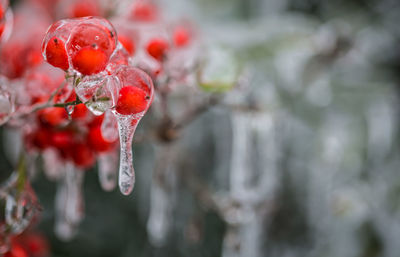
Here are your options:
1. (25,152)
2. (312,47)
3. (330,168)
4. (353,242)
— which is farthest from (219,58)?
(353,242)

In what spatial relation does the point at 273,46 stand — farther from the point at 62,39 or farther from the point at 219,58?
the point at 62,39

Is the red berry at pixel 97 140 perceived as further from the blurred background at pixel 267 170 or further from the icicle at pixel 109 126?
the blurred background at pixel 267 170

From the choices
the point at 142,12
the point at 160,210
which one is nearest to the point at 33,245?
the point at 160,210

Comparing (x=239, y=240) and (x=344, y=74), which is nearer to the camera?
(x=239, y=240)

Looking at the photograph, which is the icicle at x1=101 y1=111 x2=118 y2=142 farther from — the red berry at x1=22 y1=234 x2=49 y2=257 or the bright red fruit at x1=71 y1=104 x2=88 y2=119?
the red berry at x1=22 y1=234 x2=49 y2=257

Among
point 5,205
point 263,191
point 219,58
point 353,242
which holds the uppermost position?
point 219,58

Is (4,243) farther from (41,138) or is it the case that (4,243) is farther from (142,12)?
(142,12)

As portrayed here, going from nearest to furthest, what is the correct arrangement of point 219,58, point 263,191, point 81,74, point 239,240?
point 81,74 → point 219,58 → point 239,240 → point 263,191
